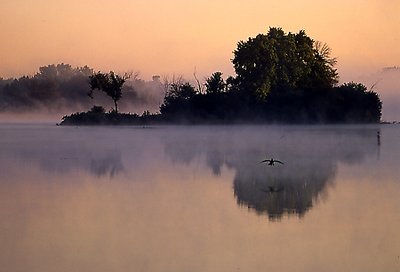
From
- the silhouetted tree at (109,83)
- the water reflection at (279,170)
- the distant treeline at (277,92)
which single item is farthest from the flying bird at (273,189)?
the silhouetted tree at (109,83)

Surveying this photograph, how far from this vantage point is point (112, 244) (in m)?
8.32

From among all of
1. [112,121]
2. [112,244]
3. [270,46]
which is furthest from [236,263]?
Answer: [112,121]

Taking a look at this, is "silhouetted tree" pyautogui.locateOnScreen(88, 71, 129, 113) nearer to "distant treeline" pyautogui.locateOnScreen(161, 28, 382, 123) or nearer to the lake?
"distant treeline" pyautogui.locateOnScreen(161, 28, 382, 123)

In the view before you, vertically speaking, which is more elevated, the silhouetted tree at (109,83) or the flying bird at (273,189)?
the silhouetted tree at (109,83)

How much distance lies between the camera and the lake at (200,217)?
7.65 metres

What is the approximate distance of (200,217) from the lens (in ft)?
33.4

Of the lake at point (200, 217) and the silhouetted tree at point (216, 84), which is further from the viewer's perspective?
the silhouetted tree at point (216, 84)

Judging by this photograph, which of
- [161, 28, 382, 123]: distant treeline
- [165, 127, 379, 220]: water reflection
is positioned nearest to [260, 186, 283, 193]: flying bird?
[165, 127, 379, 220]: water reflection

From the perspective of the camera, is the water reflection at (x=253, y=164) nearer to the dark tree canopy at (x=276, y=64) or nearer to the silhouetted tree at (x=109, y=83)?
the dark tree canopy at (x=276, y=64)

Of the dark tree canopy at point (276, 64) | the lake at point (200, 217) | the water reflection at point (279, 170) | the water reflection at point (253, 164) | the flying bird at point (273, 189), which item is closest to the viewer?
the lake at point (200, 217)

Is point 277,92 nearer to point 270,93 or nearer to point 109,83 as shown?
point 270,93

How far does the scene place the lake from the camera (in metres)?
7.65

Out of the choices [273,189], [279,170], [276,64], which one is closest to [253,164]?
[279,170]

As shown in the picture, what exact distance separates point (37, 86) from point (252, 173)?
84735 mm
